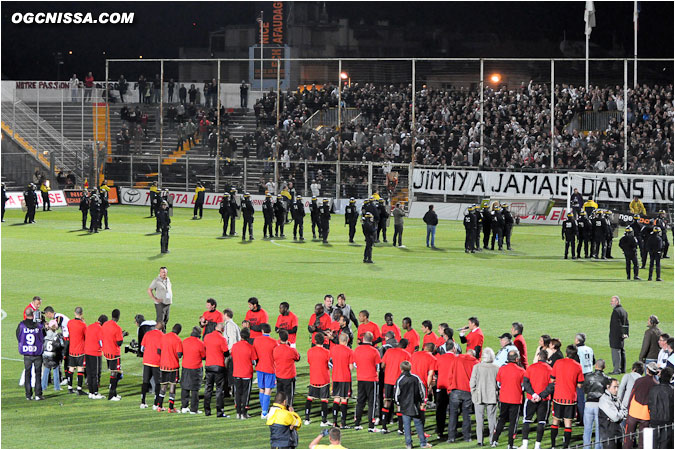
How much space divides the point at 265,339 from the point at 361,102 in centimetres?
4053

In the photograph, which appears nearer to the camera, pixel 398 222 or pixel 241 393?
pixel 241 393

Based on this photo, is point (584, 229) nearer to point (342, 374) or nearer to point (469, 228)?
point (469, 228)

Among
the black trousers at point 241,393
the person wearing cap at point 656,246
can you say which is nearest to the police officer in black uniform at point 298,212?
the person wearing cap at point 656,246

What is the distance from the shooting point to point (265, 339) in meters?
16.5

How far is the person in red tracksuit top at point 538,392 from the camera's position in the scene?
49.1 ft

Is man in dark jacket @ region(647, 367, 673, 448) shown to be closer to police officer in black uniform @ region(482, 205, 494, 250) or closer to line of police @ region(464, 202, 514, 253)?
line of police @ region(464, 202, 514, 253)

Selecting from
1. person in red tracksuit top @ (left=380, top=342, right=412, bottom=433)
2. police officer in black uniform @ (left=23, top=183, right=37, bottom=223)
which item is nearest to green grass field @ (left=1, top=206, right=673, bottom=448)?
person in red tracksuit top @ (left=380, top=342, right=412, bottom=433)

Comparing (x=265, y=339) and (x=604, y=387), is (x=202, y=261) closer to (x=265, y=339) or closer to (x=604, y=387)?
(x=265, y=339)

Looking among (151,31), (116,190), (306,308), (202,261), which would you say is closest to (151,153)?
(116,190)

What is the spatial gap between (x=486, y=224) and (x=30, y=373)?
2197 centimetres

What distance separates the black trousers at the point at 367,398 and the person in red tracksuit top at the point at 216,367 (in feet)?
7.14

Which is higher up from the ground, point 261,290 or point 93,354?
point 261,290

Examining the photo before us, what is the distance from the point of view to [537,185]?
157ft

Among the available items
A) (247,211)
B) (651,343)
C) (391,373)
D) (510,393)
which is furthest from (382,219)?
(510,393)
